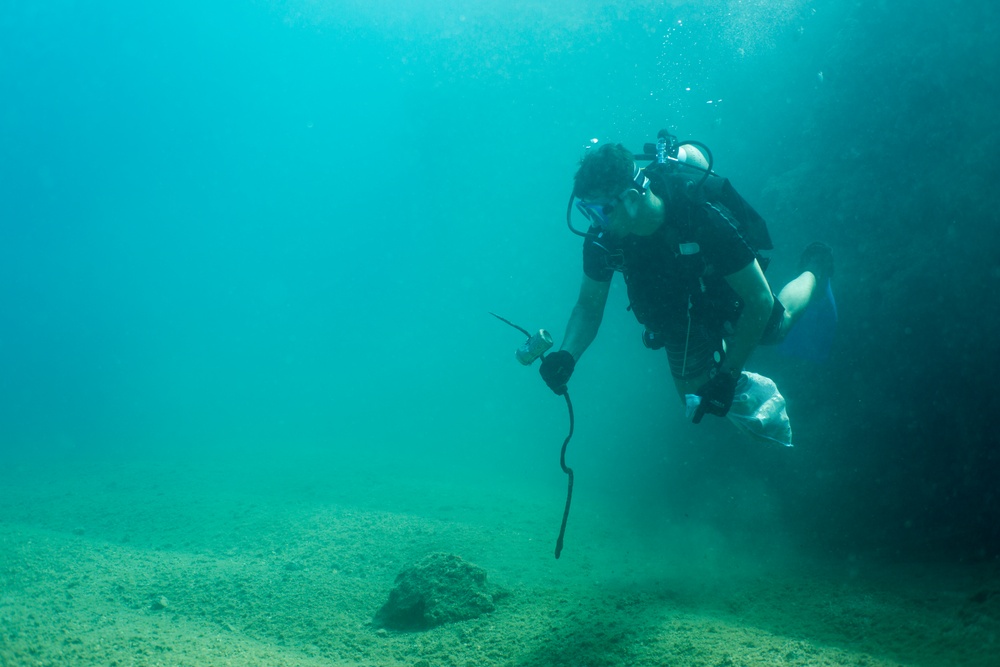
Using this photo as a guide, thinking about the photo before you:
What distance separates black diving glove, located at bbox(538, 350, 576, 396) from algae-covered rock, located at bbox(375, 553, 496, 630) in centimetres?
166

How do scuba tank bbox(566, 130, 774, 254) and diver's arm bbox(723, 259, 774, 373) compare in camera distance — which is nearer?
diver's arm bbox(723, 259, 774, 373)

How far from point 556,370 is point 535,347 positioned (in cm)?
21

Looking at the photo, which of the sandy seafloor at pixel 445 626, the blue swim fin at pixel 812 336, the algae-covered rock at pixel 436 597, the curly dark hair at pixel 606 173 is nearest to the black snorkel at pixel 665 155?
the curly dark hair at pixel 606 173

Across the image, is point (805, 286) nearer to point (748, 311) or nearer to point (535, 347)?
point (748, 311)

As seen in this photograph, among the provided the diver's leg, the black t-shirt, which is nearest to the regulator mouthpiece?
the black t-shirt

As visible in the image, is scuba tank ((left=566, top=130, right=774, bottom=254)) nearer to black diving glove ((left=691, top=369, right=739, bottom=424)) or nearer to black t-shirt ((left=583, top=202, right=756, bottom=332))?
black t-shirt ((left=583, top=202, right=756, bottom=332))

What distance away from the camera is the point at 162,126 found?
318ft

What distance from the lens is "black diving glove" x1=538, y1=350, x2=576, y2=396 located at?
337cm

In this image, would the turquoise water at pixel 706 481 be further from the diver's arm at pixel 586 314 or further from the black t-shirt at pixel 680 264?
the diver's arm at pixel 586 314

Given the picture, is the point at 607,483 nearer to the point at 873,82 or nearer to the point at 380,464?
the point at 380,464

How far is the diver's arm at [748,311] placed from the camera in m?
3.06

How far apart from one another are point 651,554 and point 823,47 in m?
8.72

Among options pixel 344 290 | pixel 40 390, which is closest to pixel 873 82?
pixel 40 390

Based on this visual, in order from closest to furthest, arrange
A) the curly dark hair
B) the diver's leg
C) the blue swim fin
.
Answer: the curly dark hair → the diver's leg → the blue swim fin
